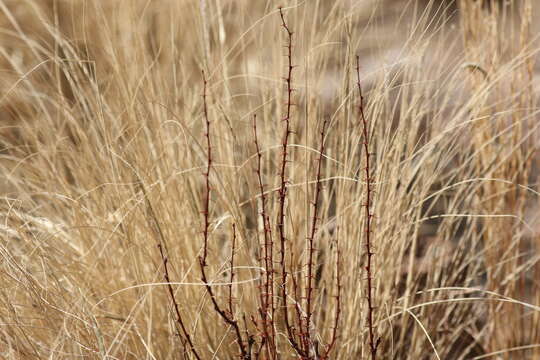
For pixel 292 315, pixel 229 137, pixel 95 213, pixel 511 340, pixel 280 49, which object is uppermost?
pixel 280 49

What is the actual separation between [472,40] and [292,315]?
2.72ft

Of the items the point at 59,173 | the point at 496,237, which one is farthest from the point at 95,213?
the point at 496,237

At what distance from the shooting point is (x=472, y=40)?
1852 millimetres

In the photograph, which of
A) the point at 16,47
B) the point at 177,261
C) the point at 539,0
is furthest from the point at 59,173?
the point at 16,47

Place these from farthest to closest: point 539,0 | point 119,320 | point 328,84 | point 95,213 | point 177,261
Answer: point 328,84, point 539,0, point 95,213, point 177,261, point 119,320

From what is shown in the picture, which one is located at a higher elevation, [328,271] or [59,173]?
[59,173]

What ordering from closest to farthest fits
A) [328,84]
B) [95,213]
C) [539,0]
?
[95,213] < [539,0] < [328,84]

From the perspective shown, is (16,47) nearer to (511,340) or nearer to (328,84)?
(328,84)

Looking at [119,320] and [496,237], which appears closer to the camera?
[119,320]

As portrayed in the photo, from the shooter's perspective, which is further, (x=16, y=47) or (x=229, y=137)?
(x=16, y=47)

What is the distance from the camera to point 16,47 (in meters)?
3.44

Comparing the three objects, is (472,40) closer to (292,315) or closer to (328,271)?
(328,271)

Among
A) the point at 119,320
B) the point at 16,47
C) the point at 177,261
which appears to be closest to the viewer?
the point at 119,320

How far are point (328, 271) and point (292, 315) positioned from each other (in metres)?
0.16
